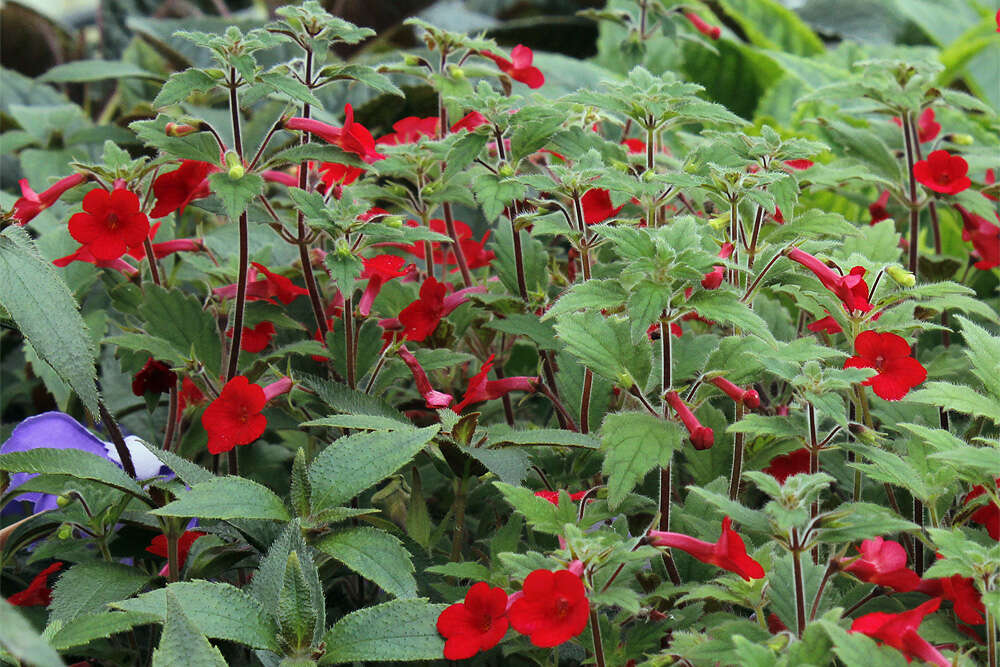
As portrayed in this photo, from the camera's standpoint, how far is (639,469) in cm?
66

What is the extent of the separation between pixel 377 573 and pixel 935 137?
924mm

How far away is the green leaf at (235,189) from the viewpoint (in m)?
0.76

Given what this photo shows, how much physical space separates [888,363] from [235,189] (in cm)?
52

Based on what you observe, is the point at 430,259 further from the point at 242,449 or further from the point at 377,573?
the point at 377,573

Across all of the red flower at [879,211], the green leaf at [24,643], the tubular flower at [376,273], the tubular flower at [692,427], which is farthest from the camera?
the red flower at [879,211]

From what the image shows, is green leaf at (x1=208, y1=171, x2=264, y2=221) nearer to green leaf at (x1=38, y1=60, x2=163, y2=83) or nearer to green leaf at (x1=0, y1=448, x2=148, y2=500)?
green leaf at (x1=0, y1=448, x2=148, y2=500)

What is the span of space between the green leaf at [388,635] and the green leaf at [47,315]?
0.24 meters

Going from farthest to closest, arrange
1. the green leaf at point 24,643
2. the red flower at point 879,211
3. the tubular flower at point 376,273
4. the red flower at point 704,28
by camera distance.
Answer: the red flower at point 704,28, the red flower at point 879,211, the tubular flower at point 376,273, the green leaf at point 24,643

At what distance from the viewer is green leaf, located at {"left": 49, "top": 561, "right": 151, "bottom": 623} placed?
0.71m

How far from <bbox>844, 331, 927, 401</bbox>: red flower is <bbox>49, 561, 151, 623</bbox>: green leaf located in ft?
1.88

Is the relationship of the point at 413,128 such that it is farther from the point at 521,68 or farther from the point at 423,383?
the point at 423,383

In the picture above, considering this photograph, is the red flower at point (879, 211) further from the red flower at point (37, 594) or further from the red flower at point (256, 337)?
the red flower at point (37, 594)

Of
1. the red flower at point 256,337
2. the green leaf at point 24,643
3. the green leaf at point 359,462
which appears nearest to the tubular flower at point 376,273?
the red flower at point 256,337

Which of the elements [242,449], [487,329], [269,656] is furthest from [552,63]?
[269,656]
